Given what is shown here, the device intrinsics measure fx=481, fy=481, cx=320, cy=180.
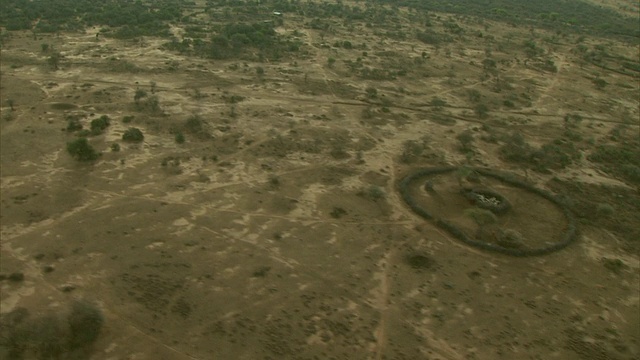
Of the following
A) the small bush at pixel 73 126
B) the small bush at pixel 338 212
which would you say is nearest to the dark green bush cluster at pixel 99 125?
the small bush at pixel 73 126

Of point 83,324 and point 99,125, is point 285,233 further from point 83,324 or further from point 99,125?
point 99,125

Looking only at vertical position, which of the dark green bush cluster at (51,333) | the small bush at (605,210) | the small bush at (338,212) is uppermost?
the small bush at (605,210)

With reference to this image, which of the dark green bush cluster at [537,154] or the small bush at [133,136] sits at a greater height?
the dark green bush cluster at [537,154]

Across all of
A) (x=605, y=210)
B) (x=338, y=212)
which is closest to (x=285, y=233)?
(x=338, y=212)

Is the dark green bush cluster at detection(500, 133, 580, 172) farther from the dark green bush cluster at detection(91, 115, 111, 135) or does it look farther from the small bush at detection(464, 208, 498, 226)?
the dark green bush cluster at detection(91, 115, 111, 135)

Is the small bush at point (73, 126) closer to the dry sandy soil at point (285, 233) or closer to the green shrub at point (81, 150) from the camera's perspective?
the dry sandy soil at point (285, 233)

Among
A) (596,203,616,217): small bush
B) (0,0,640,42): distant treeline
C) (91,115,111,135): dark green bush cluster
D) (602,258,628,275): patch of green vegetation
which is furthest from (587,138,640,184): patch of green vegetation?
(0,0,640,42): distant treeline

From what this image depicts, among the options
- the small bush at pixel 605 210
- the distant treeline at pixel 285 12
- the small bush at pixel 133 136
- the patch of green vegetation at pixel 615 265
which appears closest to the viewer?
the patch of green vegetation at pixel 615 265
